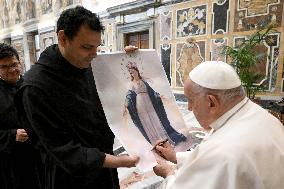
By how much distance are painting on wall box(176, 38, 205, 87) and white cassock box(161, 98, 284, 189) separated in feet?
17.8

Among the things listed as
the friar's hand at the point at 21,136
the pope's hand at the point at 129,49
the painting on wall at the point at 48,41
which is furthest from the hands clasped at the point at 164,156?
the painting on wall at the point at 48,41

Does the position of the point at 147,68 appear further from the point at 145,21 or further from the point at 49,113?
the point at 145,21

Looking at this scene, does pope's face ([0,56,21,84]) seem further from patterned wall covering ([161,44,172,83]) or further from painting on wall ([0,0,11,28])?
painting on wall ([0,0,11,28])

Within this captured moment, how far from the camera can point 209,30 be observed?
20.4 feet

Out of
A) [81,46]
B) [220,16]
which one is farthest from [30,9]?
[81,46]

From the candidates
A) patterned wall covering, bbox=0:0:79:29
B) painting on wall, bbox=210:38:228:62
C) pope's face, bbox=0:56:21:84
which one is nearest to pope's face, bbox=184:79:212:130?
pope's face, bbox=0:56:21:84

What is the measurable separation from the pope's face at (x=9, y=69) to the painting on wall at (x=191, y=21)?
16.0 feet

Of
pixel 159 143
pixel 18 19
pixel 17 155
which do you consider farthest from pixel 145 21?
pixel 18 19

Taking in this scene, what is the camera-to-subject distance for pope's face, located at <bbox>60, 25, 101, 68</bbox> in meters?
1.42

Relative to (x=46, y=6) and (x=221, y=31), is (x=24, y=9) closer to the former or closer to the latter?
(x=46, y=6)

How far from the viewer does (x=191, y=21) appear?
21.5ft

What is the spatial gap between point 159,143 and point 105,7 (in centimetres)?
808

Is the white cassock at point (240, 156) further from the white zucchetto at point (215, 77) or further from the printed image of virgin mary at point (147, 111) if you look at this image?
the printed image of virgin mary at point (147, 111)

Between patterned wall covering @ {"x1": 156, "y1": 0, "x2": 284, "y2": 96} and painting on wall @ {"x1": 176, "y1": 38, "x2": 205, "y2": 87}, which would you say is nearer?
patterned wall covering @ {"x1": 156, "y1": 0, "x2": 284, "y2": 96}
